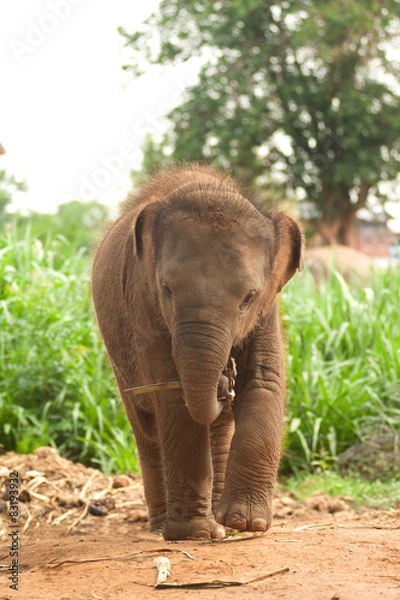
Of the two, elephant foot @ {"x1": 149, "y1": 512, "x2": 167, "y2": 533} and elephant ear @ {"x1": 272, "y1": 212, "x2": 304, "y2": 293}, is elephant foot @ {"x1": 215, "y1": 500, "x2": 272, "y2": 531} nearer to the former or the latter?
elephant ear @ {"x1": 272, "y1": 212, "x2": 304, "y2": 293}

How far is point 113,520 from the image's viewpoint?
640 centimetres

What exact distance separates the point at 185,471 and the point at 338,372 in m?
4.24

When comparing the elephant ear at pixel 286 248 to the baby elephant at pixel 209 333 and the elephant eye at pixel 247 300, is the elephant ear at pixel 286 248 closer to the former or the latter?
the baby elephant at pixel 209 333

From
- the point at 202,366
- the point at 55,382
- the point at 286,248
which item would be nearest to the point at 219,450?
the point at 286,248

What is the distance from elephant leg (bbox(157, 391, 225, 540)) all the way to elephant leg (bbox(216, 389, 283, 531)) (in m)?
0.16

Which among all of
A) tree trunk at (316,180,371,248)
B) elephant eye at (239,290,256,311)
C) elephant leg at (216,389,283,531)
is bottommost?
tree trunk at (316,180,371,248)

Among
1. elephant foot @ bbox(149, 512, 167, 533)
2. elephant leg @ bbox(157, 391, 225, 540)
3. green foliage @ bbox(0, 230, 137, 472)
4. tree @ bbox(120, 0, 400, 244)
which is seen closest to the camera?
elephant leg @ bbox(157, 391, 225, 540)

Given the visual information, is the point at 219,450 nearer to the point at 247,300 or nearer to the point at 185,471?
the point at 185,471

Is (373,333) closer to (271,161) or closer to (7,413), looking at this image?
(7,413)

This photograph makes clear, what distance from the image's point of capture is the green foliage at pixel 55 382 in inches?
307

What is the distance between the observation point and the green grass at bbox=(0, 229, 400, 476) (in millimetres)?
7797

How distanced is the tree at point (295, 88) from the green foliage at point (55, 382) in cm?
1895

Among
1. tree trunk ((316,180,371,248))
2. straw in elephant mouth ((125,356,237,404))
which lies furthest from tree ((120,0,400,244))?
straw in elephant mouth ((125,356,237,404))

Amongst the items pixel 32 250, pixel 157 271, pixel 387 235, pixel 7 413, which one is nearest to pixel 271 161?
pixel 387 235
